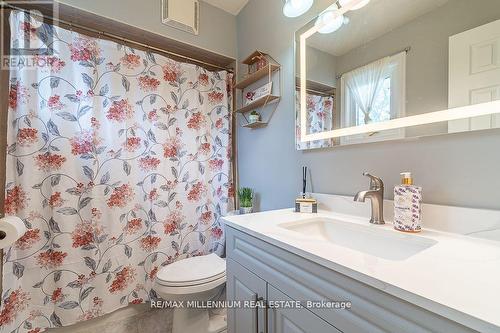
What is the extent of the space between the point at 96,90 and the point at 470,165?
1838mm

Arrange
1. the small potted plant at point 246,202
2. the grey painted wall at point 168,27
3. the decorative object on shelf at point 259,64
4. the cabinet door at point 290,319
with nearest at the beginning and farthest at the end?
the cabinet door at point 290,319
the grey painted wall at point 168,27
the decorative object on shelf at point 259,64
the small potted plant at point 246,202

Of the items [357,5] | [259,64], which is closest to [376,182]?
[357,5]

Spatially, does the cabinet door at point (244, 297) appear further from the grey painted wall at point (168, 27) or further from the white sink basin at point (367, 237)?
the grey painted wall at point (168, 27)

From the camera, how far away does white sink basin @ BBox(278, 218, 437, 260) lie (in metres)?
0.69

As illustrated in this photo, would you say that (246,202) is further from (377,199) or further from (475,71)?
(475,71)

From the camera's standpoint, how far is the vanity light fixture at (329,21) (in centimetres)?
108

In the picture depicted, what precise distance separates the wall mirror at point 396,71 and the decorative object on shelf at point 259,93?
223 mm

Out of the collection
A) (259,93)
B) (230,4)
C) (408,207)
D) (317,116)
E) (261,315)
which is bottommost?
(261,315)

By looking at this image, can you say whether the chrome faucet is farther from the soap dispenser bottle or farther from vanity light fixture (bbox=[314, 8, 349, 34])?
vanity light fixture (bbox=[314, 8, 349, 34])

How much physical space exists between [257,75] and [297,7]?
0.47 metres

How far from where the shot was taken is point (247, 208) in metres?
1.63

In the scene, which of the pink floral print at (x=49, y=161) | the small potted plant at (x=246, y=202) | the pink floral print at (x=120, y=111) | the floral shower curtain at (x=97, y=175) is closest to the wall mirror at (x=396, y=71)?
the small potted plant at (x=246, y=202)

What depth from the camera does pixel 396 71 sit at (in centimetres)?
87

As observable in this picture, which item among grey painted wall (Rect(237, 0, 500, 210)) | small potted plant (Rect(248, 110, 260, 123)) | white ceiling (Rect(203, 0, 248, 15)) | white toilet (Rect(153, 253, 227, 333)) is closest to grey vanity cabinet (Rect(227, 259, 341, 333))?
white toilet (Rect(153, 253, 227, 333))
